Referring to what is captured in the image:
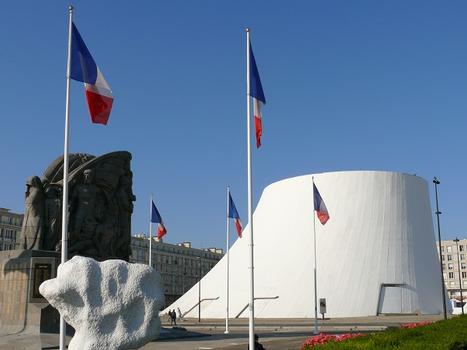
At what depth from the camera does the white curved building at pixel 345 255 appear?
4219 centimetres

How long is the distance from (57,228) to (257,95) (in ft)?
32.5

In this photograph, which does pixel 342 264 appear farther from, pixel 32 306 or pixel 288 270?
pixel 32 306

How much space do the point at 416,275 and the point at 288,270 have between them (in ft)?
31.3

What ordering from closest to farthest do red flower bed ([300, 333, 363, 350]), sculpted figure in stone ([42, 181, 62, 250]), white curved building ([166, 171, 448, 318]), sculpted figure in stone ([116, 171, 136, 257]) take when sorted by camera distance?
red flower bed ([300, 333, 363, 350]) → sculpted figure in stone ([42, 181, 62, 250]) → sculpted figure in stone ([116, 171, 136, 257]) → white curved building ([166, 171, 448, 318])

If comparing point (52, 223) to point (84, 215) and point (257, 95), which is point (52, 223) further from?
point (257, 95)

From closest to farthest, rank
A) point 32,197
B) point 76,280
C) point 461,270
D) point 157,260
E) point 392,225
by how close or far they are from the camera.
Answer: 1. point 76,280
2. point 32,197
3. point 392,225
4. point 157,260
5. point 461,270

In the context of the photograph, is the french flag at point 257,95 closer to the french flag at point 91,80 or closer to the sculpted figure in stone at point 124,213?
the french flag at point 91,80

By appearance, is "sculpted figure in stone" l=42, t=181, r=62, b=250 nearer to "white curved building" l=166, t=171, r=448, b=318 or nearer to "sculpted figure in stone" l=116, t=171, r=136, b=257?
"sculpted figure in stone" l=116, t=171, r=136, b=257

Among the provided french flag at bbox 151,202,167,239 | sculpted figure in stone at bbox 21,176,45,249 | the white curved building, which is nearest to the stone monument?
sculpted figure in stone at bbox 21,176,45,249

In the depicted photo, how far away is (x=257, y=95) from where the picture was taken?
14359mm

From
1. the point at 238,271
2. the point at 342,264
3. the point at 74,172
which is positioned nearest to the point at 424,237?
the point at 342,264

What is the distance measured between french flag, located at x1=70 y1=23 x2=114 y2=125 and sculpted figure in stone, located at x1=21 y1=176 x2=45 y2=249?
793cm

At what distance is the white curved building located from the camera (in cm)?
4219

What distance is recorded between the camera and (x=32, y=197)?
2034cm
